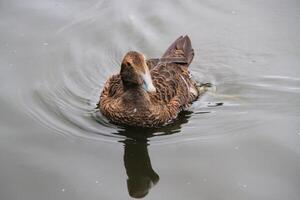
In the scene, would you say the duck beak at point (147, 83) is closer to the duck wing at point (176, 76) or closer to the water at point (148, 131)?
the duck wing at point (176, 76)

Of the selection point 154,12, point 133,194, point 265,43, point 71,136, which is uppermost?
point 154,12

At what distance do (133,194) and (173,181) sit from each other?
0.52 m

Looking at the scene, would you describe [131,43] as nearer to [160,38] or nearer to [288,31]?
[160,38]

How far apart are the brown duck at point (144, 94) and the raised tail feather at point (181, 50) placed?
1.29 feet

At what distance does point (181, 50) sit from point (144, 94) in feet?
5.46

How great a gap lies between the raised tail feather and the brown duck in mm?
393

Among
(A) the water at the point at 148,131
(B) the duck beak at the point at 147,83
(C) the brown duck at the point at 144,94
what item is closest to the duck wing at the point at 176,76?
(C) the brown duck at the point at 144,94

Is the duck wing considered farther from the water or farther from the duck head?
the duck head

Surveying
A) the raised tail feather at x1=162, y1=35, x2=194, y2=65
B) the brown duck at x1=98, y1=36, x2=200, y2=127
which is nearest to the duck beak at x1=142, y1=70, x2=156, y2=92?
the brown duck at x1=98, y1=36, x2=200, y2=127

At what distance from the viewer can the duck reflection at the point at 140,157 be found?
7.39 metres

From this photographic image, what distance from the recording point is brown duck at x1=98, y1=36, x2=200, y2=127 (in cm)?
800

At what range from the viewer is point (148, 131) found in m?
8.35

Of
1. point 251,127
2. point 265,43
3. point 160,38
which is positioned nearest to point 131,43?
point 160,38

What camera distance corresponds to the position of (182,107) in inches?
352
